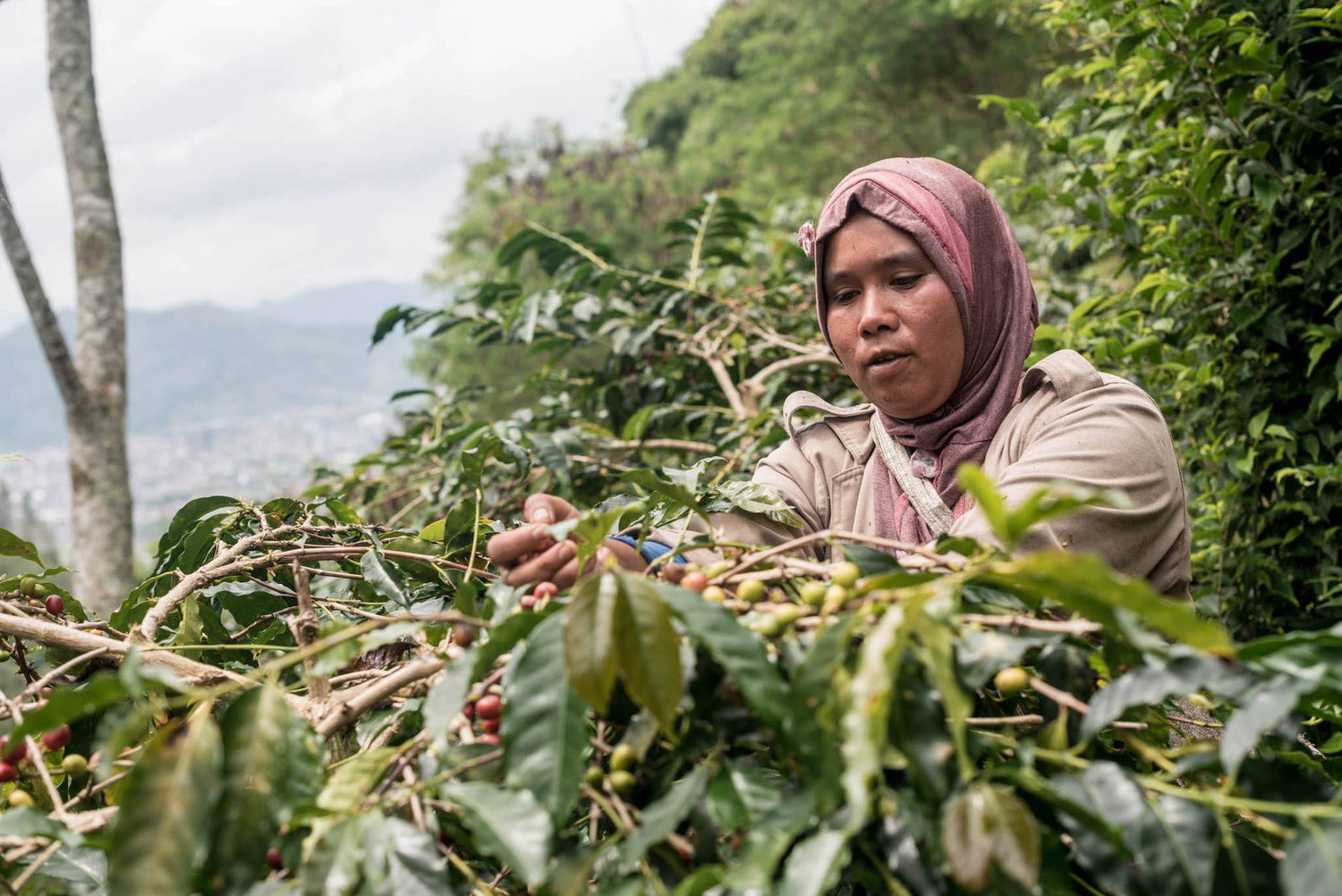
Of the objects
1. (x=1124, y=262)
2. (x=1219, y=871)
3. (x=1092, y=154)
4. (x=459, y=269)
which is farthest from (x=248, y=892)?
(x=459, y=269)

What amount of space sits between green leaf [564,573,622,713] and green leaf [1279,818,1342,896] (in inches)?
16.1

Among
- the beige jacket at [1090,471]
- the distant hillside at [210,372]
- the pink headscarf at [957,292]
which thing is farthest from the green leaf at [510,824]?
the distant hillside at [210,372]

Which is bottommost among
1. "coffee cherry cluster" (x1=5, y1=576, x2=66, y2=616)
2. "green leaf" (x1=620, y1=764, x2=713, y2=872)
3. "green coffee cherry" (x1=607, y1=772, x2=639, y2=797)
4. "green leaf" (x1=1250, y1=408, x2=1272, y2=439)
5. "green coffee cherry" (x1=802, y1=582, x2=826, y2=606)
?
"green leaf" (x1=1250, y1=408, x2=1272, y2=439)

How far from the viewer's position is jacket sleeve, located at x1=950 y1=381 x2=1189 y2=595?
4.00ft

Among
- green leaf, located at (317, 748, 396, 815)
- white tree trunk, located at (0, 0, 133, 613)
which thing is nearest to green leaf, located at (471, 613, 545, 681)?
green leaf, located at (317, 748, 396, 815)

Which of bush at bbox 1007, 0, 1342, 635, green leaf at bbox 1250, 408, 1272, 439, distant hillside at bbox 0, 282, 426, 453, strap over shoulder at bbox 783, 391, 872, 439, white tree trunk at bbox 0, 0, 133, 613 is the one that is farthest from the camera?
distant hillside at bbox 0, 282, 426, 453

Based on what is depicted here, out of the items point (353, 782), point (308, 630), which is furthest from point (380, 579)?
point (353, 782)

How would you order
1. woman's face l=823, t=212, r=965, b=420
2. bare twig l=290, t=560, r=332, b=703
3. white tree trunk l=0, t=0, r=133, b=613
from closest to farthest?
bare twig l=290, t=560, r=332, b=703, woman's face l=823, t=212, r=965, b=420, white tree trunk l=0, t=0, r=133, b=613

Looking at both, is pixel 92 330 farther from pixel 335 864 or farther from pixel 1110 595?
pixel 1110 595

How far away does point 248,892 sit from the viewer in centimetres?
65

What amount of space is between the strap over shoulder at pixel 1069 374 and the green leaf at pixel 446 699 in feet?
3.37

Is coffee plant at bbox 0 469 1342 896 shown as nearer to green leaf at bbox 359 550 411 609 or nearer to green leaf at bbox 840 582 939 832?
green leaf at bbox 840 582 939 832

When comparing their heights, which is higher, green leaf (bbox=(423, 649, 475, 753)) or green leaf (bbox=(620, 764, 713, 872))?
green leaf (bbox=(423, 649, 475, 753))

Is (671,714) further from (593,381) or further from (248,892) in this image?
(593,381)
